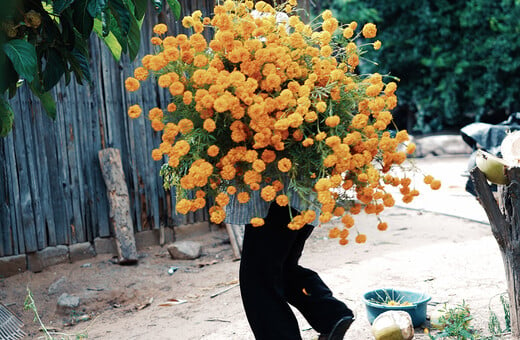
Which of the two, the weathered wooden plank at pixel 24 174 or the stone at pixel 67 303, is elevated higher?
the weathered wooden plank at pixel 24 174

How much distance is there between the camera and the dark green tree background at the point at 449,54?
36.3 feet

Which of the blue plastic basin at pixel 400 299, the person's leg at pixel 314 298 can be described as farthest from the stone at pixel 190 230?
the person's leg at pixel 314 298

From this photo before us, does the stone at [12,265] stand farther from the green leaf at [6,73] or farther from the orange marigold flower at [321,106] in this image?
the orange marigold flower at [321,106]

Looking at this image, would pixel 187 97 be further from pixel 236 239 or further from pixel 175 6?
pixel 236 239

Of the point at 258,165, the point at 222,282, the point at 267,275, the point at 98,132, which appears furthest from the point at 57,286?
the point at 258,165

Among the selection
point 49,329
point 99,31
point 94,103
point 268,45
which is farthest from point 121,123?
point 268,45

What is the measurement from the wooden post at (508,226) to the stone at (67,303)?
2.80 meters

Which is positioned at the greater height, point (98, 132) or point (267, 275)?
point (98, 132)

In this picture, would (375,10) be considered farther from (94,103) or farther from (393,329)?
(393,329)

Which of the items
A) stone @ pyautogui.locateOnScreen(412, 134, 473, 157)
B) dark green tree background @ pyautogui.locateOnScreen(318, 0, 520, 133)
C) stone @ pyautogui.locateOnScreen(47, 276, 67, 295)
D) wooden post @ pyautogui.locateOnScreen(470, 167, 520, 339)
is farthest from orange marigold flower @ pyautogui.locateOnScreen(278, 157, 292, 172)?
dark green tree background @ pyautogui.locateOnScreen(318, 0, 520, 133)

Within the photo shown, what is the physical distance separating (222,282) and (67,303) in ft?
3.67

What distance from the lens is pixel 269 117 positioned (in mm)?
A: 1749

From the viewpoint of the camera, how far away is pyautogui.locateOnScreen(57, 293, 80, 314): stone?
12.7ft

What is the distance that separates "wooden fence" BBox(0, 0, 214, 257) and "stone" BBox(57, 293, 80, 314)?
704mm
